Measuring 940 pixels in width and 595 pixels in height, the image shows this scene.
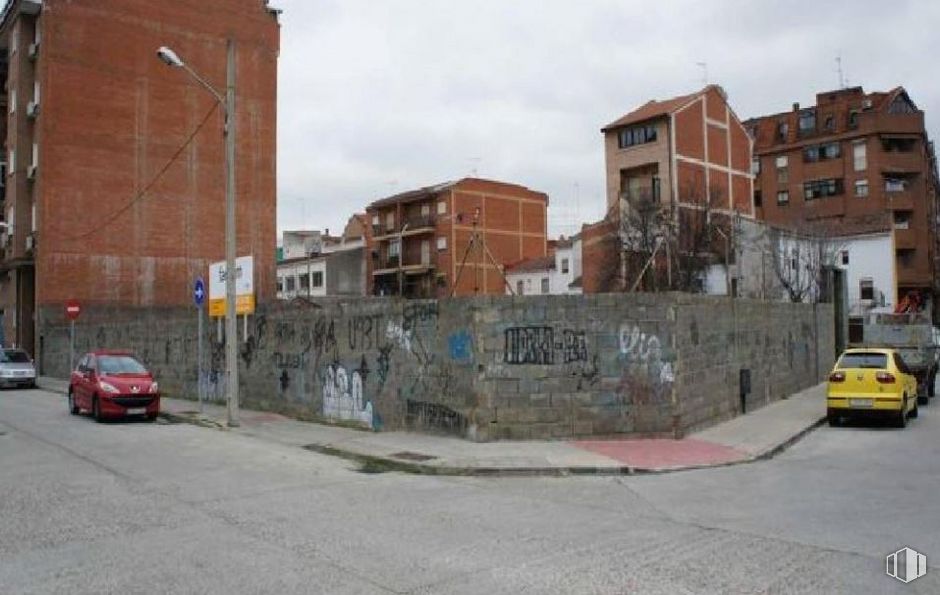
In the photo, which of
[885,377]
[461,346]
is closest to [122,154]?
[461,346]

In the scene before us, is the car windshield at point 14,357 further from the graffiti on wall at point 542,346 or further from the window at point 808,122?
the window at point 808,122

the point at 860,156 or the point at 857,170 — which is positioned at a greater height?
the point at 860,156

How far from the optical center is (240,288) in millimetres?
18875

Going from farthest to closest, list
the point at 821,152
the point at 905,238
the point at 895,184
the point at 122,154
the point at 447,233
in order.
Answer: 1. the point at 447,233
2. the point at 821,152
3. the point at 895,184
4. the point at 905,238
5. the point at 122,154

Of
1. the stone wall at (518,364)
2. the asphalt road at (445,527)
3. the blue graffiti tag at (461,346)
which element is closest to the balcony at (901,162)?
the stone wall at (518,364)

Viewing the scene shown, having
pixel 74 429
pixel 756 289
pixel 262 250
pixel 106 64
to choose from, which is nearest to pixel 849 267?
pixel 756 289

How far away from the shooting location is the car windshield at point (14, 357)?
3219cm

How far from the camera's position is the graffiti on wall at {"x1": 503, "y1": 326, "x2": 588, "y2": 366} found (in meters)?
14.2

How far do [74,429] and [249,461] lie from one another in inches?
264

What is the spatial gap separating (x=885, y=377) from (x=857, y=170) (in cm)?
5801

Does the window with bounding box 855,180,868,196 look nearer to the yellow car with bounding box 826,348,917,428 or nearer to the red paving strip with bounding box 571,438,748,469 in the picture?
the yellow car with bounding box 826,348,917,428

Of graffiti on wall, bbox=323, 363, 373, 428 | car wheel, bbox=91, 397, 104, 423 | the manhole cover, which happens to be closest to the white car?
car wheel, bbox=91, 397, 104, 423

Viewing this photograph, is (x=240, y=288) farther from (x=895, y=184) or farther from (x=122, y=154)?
(x=895, y=184)

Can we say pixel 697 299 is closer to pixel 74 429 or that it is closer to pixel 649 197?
pixel 74 429
